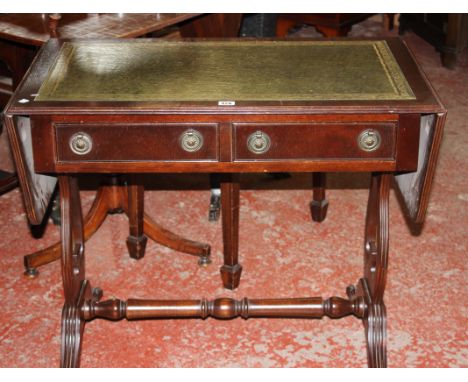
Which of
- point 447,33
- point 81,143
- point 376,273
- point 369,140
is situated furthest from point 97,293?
point 447,33

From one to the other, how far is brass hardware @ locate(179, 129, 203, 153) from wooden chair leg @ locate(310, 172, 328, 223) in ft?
4.69

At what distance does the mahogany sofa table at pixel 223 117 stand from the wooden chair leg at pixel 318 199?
101cm

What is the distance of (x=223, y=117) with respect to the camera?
2.43 metres

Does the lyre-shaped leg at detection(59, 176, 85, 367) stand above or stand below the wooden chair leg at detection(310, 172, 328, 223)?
above

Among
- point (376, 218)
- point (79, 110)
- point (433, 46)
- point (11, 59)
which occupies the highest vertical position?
point (79, 110)

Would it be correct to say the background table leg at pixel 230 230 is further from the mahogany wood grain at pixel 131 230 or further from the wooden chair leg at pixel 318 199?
the wooden chair leg at pixel 318 199

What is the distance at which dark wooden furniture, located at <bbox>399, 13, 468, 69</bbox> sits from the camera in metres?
5.81

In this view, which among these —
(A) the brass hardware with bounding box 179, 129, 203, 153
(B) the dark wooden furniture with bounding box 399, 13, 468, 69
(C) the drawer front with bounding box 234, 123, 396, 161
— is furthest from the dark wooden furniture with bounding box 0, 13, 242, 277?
(B) the dark wooden furniture with bounding box 399, 13, 468, 69

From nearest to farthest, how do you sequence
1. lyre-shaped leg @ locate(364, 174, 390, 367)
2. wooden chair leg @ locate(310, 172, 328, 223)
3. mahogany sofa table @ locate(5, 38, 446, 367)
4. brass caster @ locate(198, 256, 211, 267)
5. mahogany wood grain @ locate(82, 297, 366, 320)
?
mahogany sofa table @ locate(5, 38, 446, 367) → lyre-shaped leg @ locate(364, 174, 390, 367) → mahogany wood grain @ locate(82, 297, 366, 320) → brass caster @ locate(198, 256, 211, 267) → wooden chair leg @ locate(310, 172, 328, 223)

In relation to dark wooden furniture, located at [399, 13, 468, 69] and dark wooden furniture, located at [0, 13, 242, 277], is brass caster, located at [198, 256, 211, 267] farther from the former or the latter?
dark wooden furniture, located at [399, 13, 468, 69]

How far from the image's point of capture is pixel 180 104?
2.42m

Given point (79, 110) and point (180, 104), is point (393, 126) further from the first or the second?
point (79, 110)
